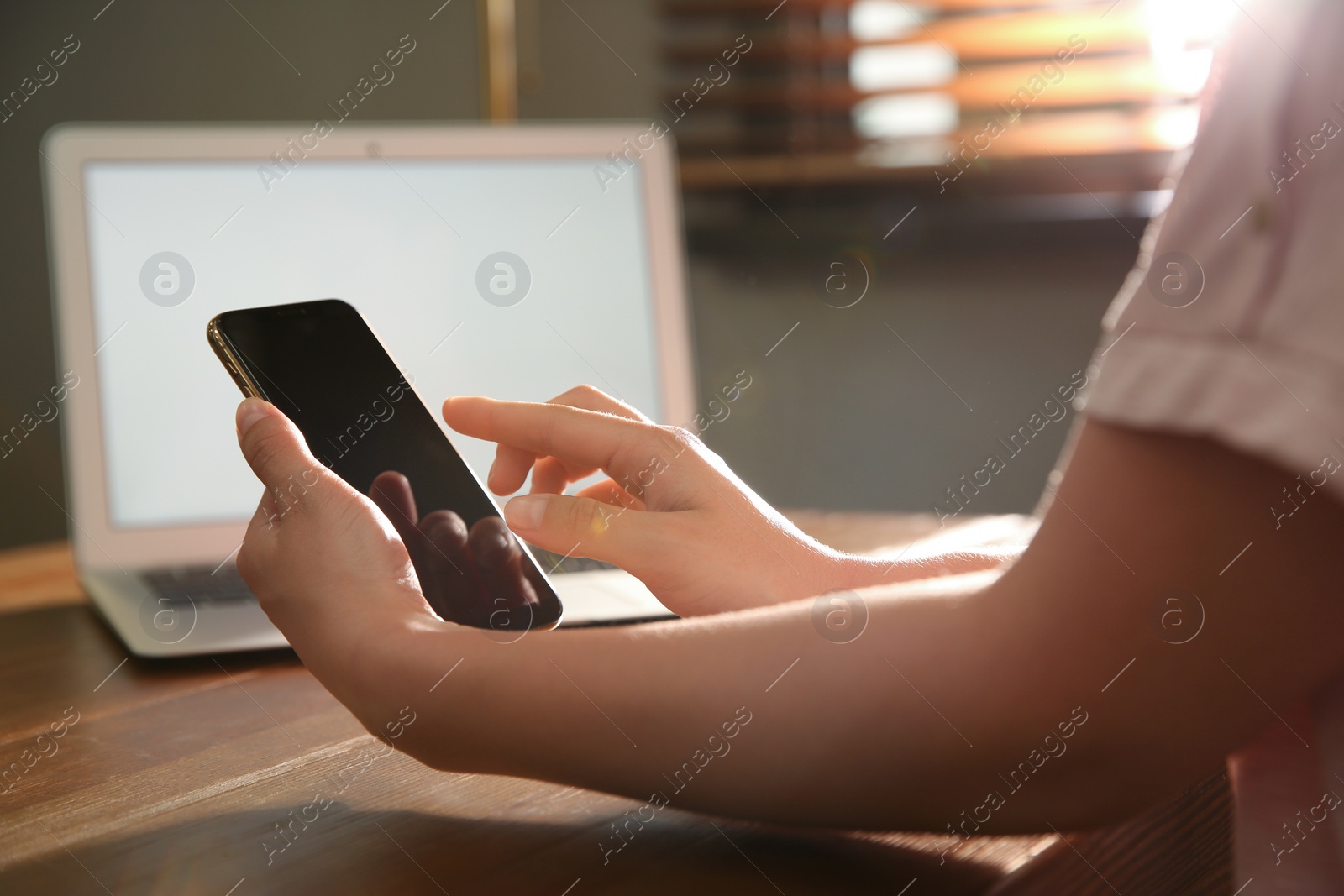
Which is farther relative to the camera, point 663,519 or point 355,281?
point 355,281

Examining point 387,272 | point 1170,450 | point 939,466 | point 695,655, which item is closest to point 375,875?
point 695,655

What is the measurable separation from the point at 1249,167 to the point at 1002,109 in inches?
46.7

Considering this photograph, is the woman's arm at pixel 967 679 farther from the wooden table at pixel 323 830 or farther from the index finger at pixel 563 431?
the index finger at pixel 563 431

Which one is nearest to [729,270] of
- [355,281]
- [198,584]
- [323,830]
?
[355,281]

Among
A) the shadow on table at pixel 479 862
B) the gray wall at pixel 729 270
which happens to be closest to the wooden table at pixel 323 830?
the shadow on table at pixel 479 862

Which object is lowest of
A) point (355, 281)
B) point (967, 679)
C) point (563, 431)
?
point (967, 679)

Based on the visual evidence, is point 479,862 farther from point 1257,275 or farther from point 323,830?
point 1257,275

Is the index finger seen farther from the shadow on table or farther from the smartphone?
the shadow on table

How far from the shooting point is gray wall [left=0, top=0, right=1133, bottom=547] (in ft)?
3.94

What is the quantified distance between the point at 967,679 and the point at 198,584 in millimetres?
551

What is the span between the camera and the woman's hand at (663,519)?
1.43 ft

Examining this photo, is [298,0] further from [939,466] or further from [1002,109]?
[939,466]

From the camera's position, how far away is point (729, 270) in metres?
1.49

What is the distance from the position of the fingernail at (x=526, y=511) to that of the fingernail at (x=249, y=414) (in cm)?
11
